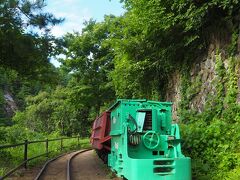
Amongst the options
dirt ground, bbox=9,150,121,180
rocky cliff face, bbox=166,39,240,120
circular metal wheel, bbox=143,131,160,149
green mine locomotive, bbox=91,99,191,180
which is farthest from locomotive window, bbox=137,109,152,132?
rocky cliff face, bbox=166,39,240,120

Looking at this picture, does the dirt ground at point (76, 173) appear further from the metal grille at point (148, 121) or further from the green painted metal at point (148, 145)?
the metal grille at point (148, 121)

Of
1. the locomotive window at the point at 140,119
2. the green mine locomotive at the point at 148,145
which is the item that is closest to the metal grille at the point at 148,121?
the green mine locomotive at the point at 148,145

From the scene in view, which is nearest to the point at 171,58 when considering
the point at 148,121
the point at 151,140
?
the point at 148,121

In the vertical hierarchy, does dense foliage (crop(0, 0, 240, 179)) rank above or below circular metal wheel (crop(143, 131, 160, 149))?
above

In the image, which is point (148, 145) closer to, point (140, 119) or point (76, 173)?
point (140, 119)

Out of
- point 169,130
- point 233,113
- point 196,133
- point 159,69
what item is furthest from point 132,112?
point 159,69

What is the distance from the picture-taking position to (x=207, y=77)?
15.8 meters

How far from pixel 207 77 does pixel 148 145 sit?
6543 mm

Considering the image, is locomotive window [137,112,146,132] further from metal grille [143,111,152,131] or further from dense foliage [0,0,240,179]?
dense foliage [0,0,240,179]

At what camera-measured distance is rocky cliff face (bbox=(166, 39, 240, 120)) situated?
45.4ft

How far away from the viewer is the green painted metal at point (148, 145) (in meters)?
9.10

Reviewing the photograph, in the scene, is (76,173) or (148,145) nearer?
(148,145)

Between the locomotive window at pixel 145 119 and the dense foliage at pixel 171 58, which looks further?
the dense foliage at pixel 171 58

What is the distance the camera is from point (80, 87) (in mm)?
38938
